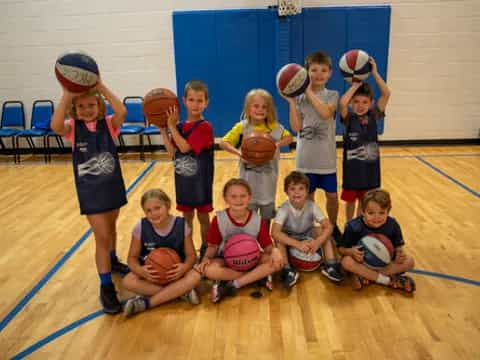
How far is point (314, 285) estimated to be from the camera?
2.93 meters

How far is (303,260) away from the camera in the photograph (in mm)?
3037

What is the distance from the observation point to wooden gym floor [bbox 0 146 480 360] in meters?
2.29

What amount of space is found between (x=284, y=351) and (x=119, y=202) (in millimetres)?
1387

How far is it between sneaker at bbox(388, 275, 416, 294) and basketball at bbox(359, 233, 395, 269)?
0.13m

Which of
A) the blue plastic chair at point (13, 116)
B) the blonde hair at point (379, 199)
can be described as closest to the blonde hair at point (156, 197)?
the blonde hair at point (379, 199)

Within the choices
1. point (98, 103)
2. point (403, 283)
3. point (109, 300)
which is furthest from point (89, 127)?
point (403, 283)

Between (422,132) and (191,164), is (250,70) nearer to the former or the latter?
(422,132)

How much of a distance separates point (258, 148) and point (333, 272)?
1030mm

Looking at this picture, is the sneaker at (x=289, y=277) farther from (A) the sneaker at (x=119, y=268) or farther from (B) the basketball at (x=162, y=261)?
(A) the sneaker at (x=119, y=268)

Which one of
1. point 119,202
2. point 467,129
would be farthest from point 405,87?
point 119,202

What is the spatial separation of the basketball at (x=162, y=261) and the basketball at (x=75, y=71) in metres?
1.12

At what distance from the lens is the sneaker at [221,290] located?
276 centimetres

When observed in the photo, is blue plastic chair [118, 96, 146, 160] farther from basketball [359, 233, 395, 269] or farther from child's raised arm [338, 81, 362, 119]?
basketball [359, 233, 395, 269]

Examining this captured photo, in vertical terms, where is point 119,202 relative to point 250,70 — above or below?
below
